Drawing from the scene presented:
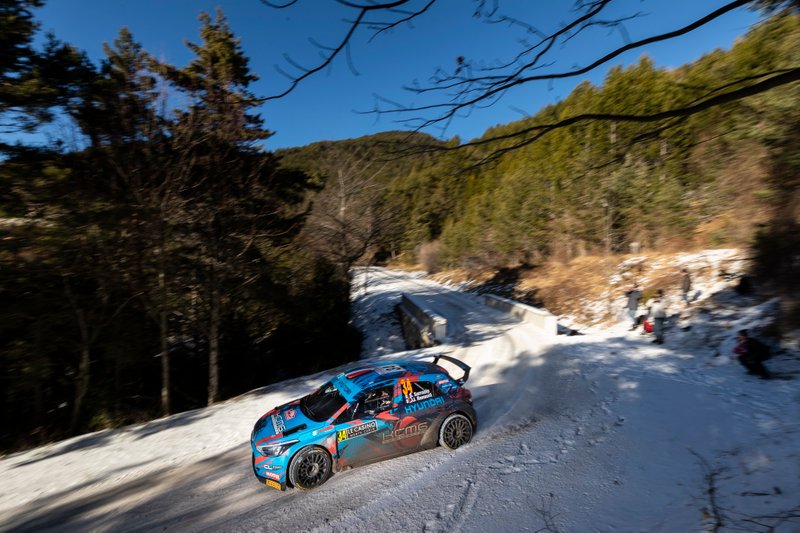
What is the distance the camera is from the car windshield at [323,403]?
624cm

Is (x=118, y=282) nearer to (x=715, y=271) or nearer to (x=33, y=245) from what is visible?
(x=33, y=245)

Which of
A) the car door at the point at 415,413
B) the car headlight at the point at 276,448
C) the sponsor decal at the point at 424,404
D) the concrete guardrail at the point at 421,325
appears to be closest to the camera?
the car headlight at the point at 276,448

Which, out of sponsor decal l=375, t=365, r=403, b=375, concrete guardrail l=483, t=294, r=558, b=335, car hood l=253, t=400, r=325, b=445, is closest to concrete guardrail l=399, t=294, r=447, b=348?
concrete guardrail l=483, t=294, r=558, b=335

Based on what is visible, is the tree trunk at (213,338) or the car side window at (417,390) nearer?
the car side window at (417,390)

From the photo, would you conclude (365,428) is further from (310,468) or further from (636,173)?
(636,173)

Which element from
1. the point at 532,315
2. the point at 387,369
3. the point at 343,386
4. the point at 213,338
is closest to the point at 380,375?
the point at 387,369

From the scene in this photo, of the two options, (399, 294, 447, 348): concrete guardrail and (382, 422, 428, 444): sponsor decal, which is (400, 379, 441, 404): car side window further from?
(399, 294, 447, 348): concrete guardrail

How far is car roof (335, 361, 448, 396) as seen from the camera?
21.8 feet

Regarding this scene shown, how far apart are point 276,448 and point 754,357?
1026 cm

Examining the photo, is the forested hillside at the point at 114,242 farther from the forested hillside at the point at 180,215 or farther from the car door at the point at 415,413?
the car door at the point at 415,413

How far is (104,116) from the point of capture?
9914 millimetres

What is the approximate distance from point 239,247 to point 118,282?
3458 millimetres

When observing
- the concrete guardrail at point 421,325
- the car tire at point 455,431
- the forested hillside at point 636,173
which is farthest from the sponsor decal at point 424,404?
the concrete guardrail at point 421,325

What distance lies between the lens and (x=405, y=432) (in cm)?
646
